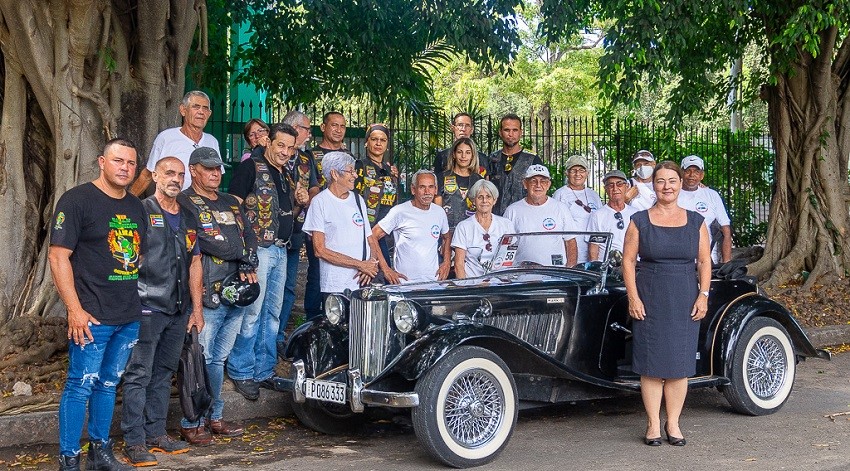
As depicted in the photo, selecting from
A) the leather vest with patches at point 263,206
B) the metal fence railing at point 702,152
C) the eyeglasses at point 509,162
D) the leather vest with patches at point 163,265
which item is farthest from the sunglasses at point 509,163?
the metal fence railing at point 702,152

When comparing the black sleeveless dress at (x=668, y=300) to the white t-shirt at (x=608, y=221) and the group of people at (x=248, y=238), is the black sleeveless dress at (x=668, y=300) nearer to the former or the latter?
the group of people at (x=248, y=238)

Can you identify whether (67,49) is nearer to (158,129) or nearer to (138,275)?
(158,129)

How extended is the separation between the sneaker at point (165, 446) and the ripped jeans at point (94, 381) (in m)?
0.59

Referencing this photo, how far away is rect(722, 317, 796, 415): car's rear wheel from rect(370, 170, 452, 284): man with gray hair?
8.18 ft

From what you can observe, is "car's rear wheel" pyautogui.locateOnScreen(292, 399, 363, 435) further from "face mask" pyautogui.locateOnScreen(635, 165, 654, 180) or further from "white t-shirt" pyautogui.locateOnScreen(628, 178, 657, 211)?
"face mask" pyautogui.locateOnScreen(635, 165, 654, 180)

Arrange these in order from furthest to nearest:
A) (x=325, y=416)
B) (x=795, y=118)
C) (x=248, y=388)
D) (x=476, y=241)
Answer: (x=795, y=118)
(x=476, y=241)
(x=248, y=388)
(x=325, y=416)

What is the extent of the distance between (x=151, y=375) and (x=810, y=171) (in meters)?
9.81

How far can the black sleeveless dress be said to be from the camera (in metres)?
6.87

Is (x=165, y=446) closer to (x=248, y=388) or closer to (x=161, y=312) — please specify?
(x=161, y=312)

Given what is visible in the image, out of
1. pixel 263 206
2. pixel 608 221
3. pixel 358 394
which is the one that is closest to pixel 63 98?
pixel 263 206

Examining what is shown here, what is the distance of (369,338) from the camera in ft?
22.6

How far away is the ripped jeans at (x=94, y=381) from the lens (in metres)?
6.02

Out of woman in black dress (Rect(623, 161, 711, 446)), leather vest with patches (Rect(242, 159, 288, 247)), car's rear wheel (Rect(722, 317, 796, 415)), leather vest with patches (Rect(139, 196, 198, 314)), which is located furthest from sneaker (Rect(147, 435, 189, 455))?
car's rear wheel (Rect(722, 317, 796, 415))

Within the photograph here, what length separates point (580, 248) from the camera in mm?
7902
